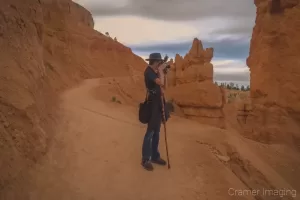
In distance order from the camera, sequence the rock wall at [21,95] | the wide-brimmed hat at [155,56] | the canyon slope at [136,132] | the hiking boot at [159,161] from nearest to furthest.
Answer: the rock wall at [21,95], the canyon slope at [136,132], the wide-brimmed hat at [155,56], the hiking boot at [159,161]

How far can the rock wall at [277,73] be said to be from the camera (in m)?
10.3

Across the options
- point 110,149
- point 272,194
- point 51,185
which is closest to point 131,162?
point 110,149

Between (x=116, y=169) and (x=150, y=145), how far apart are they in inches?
Result: 29.8

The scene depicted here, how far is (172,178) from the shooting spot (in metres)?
5.03

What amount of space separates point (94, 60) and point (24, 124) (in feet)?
81.9

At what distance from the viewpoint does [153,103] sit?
515cm

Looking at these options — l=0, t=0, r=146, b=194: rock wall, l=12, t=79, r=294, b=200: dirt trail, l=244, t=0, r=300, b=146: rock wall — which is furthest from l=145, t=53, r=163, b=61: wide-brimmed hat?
l=244, t=0, r=300, b=146: rock wall

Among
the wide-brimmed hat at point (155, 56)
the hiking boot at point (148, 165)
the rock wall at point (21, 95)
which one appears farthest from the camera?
the wide-brimmed hat at point (155, 56)

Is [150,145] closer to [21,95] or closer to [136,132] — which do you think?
[136,132]

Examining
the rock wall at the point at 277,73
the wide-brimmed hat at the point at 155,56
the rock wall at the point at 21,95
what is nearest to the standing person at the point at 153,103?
the wide-brimmed hat at the point at 155,56

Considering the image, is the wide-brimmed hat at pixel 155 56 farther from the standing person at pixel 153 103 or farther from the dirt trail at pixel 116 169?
the dirt trail at pixel 116 169

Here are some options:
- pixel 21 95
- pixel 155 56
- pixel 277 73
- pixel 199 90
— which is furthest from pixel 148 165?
pixel 277 73

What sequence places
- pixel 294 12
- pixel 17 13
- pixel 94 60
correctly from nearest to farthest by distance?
pixel 17 13 < pixel 294 12 < pixel 94 60

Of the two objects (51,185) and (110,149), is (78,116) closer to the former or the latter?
(110,149)
